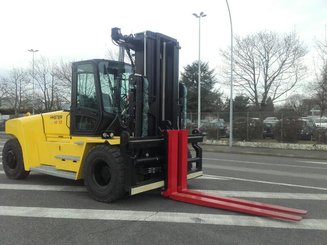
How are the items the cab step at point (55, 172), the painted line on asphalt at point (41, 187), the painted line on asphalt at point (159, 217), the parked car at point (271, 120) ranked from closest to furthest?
the painted line on asphalt at point (159, 217)
the cab step at point (55, 172)
the painted line on asphalt at point (41, 187)
the parked car at point (271, 120)

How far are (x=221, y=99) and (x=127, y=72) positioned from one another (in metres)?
40.7

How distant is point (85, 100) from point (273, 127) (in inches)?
695

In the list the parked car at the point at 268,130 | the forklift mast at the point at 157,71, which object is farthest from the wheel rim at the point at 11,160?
the parked car at the point at 268,130

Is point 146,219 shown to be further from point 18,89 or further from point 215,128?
point 18,89

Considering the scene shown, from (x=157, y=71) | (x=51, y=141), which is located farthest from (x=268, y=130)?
(x=51, y=141)

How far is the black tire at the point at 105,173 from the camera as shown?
23.5ft

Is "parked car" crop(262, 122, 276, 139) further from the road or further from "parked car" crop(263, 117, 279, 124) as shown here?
the road

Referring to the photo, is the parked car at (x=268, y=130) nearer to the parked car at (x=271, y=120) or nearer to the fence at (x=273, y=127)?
the fence at (x=273, y=127)

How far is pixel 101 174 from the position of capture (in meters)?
7.71

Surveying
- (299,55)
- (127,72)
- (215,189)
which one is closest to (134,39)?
(127,72)

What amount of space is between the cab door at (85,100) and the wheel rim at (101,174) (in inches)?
32.1

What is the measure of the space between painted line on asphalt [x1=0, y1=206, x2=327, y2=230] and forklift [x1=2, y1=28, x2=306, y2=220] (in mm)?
420

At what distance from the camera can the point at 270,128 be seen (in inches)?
960

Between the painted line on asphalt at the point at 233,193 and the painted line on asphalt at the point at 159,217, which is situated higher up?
the painted line on asphalt at the point at 233,193
